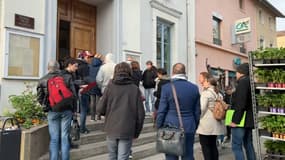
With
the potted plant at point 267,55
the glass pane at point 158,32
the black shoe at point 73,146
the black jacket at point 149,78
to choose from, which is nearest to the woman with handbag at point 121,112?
the black shoe at point 73,146

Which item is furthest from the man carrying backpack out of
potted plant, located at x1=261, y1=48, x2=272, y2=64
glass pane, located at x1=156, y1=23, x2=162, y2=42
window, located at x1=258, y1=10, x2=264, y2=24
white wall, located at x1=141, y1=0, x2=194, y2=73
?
window, located at x1=258, y1=10, x2=264, y2=24

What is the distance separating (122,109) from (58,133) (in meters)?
1.32

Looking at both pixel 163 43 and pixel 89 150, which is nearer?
pixel 89 150

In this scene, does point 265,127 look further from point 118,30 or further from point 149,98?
point 118,30

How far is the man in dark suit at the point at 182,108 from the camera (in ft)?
14.6

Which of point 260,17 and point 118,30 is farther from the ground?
point 260,17

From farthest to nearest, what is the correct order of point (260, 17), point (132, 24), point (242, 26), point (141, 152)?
1. point (260, 17)
2. point (242, 26)
3. point (132, 24)
4. point (141, 152)

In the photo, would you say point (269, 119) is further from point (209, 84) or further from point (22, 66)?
point (22, 66)

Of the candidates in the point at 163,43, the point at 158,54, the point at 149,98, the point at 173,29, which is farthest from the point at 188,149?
the point at 173,29

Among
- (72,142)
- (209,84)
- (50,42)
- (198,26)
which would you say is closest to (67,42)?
(50,42)

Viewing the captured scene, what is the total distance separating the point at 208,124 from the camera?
5.41 meters

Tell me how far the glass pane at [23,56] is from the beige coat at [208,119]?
3.99 meters

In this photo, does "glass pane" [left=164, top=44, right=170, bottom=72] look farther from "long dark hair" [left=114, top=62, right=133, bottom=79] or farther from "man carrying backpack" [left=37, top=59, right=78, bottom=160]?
"long dark hair" [left=114, top=62, right=133, bottom=79]

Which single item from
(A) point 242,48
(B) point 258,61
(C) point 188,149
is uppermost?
(A) point 242,48
